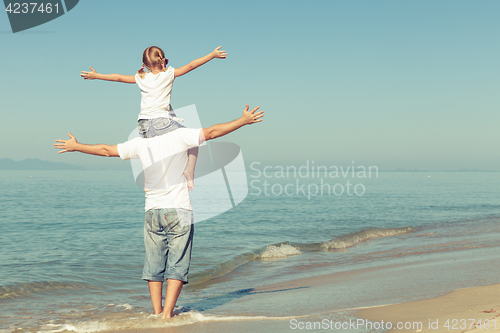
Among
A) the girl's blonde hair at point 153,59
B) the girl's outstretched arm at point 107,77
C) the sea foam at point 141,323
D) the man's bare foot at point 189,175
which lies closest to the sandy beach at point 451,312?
the sea foam at point 141,323

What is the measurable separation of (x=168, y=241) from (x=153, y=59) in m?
1.87

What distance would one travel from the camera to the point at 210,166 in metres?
5.62

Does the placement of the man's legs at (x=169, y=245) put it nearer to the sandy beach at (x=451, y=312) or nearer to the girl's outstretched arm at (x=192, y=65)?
the girl's outstretched arm at (x=192, y=65)

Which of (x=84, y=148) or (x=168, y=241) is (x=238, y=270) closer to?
(x=168, y=241)

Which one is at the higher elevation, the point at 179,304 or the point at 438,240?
the point at 179,304

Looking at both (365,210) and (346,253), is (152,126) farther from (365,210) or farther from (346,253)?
(365,210)

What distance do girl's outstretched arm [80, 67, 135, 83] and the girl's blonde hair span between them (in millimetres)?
153

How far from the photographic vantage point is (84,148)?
3.58 metres

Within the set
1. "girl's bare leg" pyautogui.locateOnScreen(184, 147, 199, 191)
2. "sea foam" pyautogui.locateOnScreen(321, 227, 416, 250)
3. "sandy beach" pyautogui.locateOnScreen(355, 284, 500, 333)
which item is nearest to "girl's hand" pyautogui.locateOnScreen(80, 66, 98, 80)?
"girl's bare leg" pyautogui.locateOnScreen(184, 147, 199, 191)

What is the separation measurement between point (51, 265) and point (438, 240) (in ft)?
35.3

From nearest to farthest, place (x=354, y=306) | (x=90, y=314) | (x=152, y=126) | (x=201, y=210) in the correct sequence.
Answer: (x=152, y=126) → (x=354, y=306) → (x=90, y=314) → (x=201, y=210)

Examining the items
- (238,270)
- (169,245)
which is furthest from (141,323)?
(238,270)

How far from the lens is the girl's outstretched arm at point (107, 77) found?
3.88m

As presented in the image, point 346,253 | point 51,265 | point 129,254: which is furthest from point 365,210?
point 51,265
